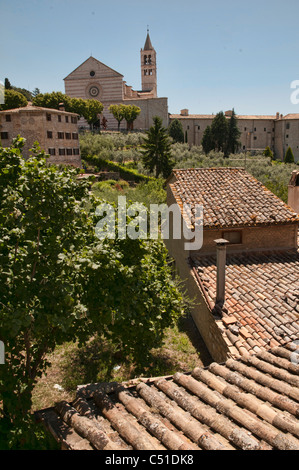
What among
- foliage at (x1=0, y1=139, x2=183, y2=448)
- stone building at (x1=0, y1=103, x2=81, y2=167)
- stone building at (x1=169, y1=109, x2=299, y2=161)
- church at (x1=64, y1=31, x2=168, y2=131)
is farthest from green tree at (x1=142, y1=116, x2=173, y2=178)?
foliage at (x1=0, y1=139, x2=183, y2=448)

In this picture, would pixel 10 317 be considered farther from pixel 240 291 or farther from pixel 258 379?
pixel 240 291

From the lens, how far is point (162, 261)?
9344 mm

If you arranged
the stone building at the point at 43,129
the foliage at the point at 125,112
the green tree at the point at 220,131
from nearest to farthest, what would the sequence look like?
the stone building at the point at 43,129 < the green tree at the point at 220,131 < the foliage at the point at 125,112

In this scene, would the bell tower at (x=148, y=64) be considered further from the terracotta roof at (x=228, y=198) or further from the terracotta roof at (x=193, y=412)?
the terracotta roof at (x=193, y=412)

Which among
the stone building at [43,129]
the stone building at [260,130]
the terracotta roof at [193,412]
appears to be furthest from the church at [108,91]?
the terracotta roof at [193,412]

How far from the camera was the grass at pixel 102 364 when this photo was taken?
9172 mm

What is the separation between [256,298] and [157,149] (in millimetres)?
33074

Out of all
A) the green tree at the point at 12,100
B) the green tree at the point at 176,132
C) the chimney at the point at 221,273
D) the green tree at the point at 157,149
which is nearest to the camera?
the chimney at the point at 221,273

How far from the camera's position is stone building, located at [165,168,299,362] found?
8914mm

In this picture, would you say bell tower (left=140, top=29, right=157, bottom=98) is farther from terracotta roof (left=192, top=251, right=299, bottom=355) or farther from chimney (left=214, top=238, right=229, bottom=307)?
chimney (left=214, top=238, right=229, bottom=307)

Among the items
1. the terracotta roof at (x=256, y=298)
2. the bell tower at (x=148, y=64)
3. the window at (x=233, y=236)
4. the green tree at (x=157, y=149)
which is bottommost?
the terracotta roof at (x=256, y=298)

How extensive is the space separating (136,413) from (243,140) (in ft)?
252

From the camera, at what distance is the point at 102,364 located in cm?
1031

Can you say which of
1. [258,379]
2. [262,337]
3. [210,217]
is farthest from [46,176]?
[210,217]
